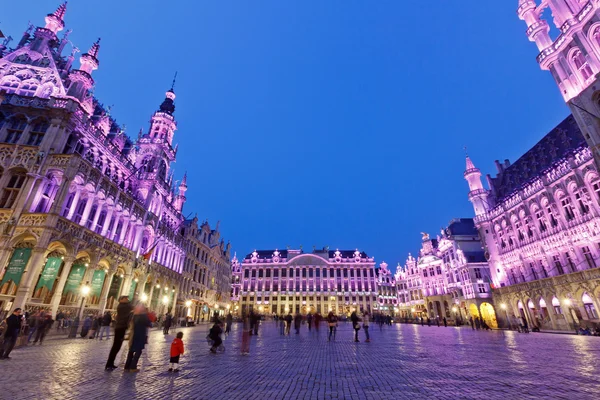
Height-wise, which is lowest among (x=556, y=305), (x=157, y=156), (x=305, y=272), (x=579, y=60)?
(x=556, y=305)

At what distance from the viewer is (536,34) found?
35469 millimetres

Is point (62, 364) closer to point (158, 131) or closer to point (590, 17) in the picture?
point (158, 131)

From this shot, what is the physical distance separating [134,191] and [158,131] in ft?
45.0

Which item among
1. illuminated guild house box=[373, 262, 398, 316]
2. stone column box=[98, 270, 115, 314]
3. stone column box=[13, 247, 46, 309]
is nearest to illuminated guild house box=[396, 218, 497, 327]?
illuminated guild house box=[373, 262, 398, 316]

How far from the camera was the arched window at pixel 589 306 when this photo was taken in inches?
1123

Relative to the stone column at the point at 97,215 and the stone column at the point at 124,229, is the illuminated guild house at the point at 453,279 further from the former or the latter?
the stone column at the point at 97,215

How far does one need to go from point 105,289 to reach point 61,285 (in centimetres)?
582

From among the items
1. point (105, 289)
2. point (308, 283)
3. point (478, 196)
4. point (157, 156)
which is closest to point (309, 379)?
point (105, 289)

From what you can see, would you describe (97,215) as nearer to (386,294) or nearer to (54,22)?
(54,22)

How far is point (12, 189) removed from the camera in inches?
831

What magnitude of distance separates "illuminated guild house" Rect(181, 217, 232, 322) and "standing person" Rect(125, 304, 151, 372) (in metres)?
40.4

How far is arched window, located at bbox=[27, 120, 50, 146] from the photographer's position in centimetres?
2294

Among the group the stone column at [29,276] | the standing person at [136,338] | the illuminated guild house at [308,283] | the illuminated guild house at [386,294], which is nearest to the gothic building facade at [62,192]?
the stone column at [29,276]

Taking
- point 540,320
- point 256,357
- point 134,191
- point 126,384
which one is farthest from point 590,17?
point 134,191
